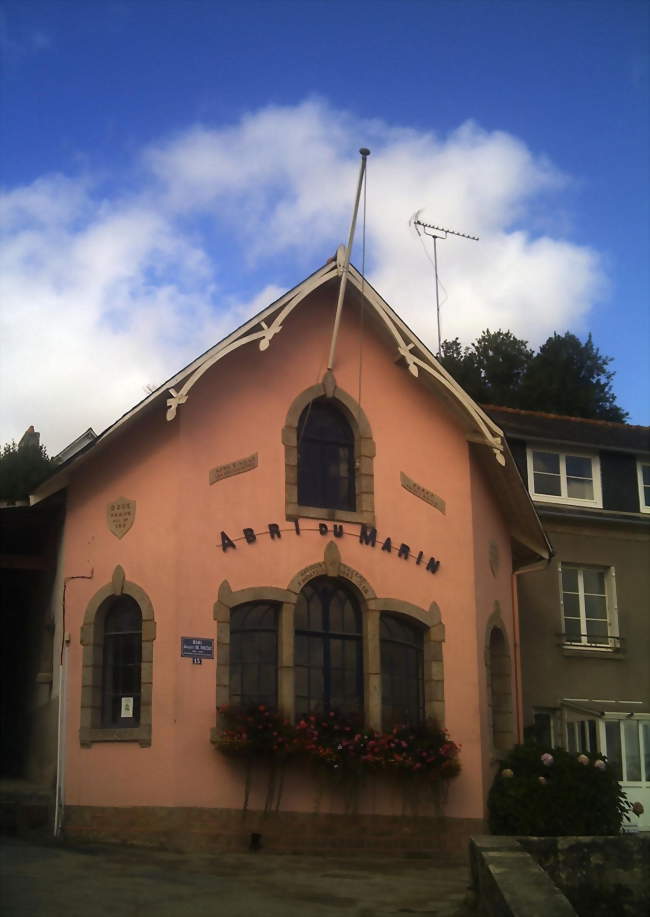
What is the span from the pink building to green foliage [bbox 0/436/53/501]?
828 centimetres

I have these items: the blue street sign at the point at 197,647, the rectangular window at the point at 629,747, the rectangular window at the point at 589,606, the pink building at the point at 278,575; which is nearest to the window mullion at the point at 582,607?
the rectangular window at the point at 589,606

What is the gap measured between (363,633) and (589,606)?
7.11 m

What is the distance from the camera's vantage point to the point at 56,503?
16.3 meters

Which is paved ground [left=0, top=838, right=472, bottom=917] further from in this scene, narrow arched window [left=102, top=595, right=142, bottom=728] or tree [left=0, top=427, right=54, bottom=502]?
tree [left=0, top=427, right=54, bottom=502]

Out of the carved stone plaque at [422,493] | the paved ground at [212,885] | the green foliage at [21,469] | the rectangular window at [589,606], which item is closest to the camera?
the paved ground at [212,885]

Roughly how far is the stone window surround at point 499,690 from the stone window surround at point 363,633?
1.11m

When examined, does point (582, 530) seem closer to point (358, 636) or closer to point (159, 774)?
point (358, 636)

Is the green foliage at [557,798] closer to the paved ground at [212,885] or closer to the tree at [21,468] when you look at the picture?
the paved ground at [212,885]

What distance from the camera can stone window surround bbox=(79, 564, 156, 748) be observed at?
14766 mm

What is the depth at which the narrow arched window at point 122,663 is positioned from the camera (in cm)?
1512

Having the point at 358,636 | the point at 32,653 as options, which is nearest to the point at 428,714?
the point at 358,636

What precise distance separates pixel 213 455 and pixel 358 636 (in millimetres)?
3053

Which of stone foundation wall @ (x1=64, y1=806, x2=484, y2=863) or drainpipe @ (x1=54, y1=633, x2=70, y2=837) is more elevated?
drainpipe @ (x1=54, y1=633, x2=70, y2=837)

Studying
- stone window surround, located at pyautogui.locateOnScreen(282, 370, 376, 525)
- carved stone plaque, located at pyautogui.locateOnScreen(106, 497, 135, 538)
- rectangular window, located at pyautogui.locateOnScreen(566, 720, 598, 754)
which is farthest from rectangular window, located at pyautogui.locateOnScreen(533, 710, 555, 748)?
carved stone plaque, located at pyautogui.locateOnScreen(106, 497, 135, 538)
